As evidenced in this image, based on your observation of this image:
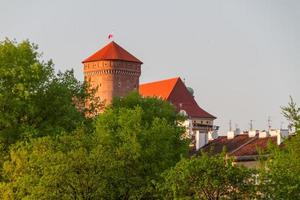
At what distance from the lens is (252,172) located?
52.8m

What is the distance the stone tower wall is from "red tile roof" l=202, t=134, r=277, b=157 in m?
85.1

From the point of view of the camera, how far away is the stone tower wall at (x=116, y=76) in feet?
594

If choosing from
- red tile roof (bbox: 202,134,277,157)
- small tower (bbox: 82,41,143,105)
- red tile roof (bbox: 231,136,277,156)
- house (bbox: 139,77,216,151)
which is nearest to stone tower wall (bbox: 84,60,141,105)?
small tower (bbox: 82,41,143,105)

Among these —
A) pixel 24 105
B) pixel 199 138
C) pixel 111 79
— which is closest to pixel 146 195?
pixel 24 105

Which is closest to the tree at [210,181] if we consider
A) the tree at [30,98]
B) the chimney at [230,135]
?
the tree at [30,98]

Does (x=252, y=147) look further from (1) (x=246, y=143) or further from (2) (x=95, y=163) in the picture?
(2) (x=95, y=163)

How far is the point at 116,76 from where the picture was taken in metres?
Answer: 181

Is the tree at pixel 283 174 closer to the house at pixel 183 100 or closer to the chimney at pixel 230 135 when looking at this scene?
the chimney at pixel 230 135

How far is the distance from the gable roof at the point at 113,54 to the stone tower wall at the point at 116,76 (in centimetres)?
68

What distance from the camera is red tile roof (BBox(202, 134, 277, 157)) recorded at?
268 feet

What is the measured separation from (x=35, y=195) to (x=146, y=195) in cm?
605

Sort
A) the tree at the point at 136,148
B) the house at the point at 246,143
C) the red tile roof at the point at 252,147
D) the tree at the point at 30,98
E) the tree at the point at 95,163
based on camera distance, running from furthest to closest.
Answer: the red tile roof at the point at 252,147
the house at the point at 246,143
the tree at the point at 30,98
the tree at the point at 136,148
the tree at the point at 95,163

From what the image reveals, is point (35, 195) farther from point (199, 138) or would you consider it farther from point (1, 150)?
point (199, 138)

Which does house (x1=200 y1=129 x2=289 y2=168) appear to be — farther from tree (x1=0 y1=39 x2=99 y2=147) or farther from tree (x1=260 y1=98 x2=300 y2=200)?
tree (x1=260 y1=98 x2=300 y2=200)
